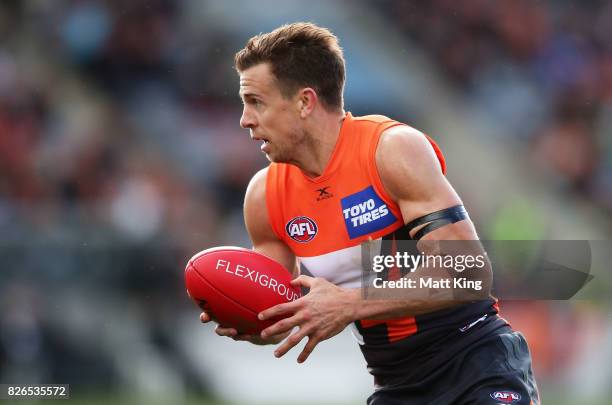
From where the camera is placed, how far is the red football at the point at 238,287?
4.09 meters

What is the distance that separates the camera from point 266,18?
12.6 metres

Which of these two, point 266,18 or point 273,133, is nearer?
point 273,133

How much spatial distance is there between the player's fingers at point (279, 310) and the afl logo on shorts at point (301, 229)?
0.55 meters

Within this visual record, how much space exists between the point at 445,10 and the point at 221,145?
142 inches

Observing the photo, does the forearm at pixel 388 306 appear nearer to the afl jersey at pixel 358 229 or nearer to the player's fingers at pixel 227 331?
the afl jersey at pixel 358 229

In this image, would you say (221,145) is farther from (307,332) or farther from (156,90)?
(307,332)

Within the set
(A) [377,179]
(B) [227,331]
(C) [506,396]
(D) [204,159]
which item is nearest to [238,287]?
(B) [227,331]

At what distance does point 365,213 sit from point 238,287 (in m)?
0.64

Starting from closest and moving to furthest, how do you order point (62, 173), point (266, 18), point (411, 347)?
point (411, 347) → point (62, 173) → point (266, 18)

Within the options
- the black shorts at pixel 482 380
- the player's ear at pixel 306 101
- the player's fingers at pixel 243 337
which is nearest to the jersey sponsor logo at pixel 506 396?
the black shorts at pixel 482 380

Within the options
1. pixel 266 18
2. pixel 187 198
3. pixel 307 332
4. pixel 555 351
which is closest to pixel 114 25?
pixel 266 18

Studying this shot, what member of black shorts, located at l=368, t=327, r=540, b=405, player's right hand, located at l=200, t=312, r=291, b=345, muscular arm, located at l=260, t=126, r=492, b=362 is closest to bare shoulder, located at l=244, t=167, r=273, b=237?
player's right hand, located at l=200, t=312, r=291, b=345

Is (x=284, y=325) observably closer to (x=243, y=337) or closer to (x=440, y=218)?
(x=243, y=337)

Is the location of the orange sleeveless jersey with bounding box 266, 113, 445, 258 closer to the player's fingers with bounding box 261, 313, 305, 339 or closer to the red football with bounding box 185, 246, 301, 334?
the red football with bounding box 185, 246, 301, 334
